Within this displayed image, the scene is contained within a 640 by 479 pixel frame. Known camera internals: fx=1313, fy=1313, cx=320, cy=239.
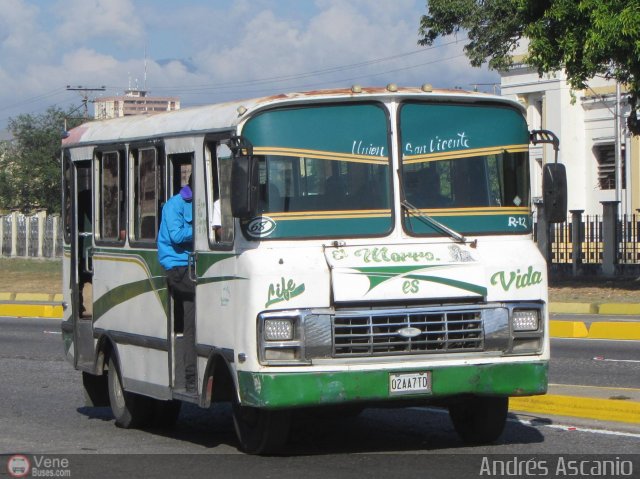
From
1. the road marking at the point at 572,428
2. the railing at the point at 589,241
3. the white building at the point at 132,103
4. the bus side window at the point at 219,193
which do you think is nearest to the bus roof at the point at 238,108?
the bus side window at the point at 219,193

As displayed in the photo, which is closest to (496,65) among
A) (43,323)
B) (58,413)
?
(43,323)

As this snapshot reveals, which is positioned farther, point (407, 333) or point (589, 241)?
point (589, 241)

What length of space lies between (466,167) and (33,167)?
62823mm

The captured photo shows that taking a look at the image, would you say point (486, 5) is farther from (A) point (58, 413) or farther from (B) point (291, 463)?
(B) point (291, 463)

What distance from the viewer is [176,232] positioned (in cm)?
979

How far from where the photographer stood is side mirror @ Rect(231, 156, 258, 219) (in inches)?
340

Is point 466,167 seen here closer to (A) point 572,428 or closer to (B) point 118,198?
(A) point 572,428

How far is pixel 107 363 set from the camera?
11.5 meters

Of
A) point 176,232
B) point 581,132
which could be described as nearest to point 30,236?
point 581,132

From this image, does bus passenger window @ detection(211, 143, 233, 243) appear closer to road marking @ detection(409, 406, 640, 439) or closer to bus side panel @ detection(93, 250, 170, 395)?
bus side panel @ detection(93, 250, 170, 395)

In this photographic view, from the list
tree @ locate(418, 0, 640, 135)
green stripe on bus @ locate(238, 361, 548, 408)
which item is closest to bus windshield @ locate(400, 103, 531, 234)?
green stripe on bus @ locate(238, 361, 548, 408)

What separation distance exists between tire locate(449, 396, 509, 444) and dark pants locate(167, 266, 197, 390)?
1974 mm

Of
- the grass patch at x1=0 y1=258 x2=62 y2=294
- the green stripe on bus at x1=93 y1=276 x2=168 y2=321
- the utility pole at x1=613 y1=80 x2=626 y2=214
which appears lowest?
the grass patch at x1=0 y1=258 x2=62 y2=294

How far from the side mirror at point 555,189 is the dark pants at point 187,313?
2683 millimetres
